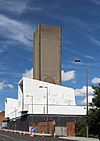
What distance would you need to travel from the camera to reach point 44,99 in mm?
159125

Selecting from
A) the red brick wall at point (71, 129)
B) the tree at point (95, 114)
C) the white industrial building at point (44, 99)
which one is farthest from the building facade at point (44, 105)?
the tree at point (95, 114)

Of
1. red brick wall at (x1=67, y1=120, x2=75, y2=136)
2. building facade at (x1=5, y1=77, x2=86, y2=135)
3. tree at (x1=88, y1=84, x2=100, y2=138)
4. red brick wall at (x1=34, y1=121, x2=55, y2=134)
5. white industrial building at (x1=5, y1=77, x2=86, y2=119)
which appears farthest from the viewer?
white industrial building at (x1=5, y1=77, x2=86, y2=119)

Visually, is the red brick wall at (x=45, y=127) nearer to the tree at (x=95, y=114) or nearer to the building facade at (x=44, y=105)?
the building facade at (x=44, y=105)

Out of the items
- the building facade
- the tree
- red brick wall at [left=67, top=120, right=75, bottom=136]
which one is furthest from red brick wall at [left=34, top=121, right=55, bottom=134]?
the tree

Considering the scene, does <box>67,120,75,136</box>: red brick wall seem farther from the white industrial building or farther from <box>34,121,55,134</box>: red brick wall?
the white industrial building

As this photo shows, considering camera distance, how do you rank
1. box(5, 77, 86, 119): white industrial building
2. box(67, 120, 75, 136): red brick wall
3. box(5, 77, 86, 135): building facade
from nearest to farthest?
box(67, 120, 75, 136): red brick wall
box(5, 77, 86, 135): building facade
box(5, 77, 86, 119): white industrial building

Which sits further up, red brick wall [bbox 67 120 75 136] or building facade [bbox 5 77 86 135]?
building facade [bbox 5 77 86 135]

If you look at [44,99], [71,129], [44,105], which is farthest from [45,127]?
[44,99]

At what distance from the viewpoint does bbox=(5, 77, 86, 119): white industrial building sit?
150 meters

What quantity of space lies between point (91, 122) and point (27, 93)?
356ft

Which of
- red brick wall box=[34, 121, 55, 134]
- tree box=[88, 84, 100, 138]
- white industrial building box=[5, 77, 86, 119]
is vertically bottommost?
red brick wall box=[34, 121, 55, 134]

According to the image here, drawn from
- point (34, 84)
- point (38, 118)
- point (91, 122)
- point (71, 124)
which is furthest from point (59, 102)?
point (91, 122)

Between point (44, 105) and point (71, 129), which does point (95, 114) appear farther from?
point (44, 105)

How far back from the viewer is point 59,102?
546ft
